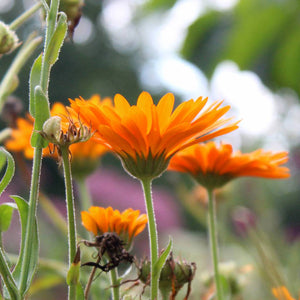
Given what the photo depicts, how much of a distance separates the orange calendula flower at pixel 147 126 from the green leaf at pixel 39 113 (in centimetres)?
2

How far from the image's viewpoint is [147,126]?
237mm

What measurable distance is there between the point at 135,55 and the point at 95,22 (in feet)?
2.64

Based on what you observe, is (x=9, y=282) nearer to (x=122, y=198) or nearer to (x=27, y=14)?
(x=27, y=14)

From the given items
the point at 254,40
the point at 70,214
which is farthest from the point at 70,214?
the point at 254,40

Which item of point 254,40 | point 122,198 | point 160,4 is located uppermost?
point 122,198

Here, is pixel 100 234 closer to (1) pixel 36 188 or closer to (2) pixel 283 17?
(1) pixel 36 188

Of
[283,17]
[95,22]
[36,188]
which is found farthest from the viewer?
[95,22]

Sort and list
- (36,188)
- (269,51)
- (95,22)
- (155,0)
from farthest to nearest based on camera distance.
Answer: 1. (95,22)
2. (155,0)
3. (269,51)
4. (36,188)

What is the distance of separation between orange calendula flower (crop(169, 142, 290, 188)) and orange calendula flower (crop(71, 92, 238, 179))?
7cm

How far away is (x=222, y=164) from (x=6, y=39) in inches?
6.5

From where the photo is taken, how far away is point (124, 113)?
0.23m

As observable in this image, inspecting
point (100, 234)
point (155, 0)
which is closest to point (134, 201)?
point (155, 0)

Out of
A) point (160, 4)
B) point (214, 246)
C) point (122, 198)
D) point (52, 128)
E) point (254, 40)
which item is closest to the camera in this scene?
point (52, 128)

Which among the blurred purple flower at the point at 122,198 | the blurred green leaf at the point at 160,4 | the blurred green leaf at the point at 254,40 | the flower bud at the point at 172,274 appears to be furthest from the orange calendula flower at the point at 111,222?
the blurred purple flower at the point at 122,198
